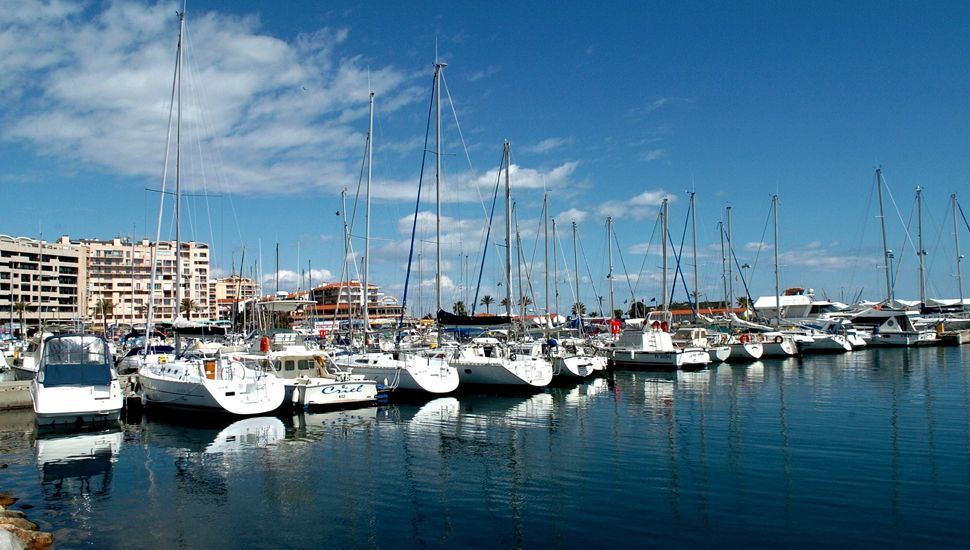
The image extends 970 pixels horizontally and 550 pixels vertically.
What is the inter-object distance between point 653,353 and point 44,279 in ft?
408

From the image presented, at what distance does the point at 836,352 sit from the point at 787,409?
41.8 m

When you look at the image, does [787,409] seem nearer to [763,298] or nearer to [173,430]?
[173,430]

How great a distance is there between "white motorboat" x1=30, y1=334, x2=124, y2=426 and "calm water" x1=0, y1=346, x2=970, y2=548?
3.28 feet

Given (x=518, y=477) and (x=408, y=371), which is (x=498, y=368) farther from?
(x=518, y=477)

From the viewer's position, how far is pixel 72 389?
26.4m

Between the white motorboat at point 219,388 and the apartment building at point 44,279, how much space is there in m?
104

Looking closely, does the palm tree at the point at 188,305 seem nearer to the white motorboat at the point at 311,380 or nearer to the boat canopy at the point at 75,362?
the white motorboat at the point at 311,380

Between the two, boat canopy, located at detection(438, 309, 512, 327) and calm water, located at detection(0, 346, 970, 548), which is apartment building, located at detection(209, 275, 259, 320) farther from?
calm water, located at detection(0, 346, 970, 548)

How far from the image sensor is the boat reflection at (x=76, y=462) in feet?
59.0

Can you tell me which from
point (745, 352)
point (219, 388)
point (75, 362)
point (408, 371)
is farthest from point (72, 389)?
point (745, 352)

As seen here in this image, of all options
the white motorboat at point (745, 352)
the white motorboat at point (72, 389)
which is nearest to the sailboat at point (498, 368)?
the white motorboat at point (72, 389)

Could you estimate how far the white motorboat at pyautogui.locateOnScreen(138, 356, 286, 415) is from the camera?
2836 cm

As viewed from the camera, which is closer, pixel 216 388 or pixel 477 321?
pixel 216 388

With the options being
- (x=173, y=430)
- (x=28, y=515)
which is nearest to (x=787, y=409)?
(x=173, y=430)
